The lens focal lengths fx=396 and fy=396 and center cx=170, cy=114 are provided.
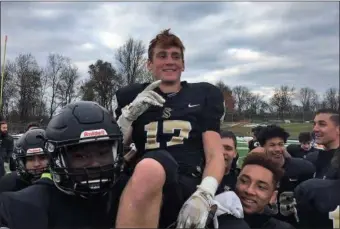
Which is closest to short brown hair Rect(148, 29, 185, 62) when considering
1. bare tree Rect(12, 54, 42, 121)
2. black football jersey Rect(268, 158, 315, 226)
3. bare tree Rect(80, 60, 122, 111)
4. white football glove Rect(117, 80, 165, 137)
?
white football glove Rect(117, 80, 165, 137)

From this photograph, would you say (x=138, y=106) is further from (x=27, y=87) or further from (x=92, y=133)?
(x=27, y=87)

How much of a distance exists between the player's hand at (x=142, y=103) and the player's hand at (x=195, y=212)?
2.31 feet

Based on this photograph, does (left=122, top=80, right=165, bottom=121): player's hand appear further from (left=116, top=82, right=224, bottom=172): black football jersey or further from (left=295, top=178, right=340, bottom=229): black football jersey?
(left=295, top=178, right=340, bottom=229): black football jersey

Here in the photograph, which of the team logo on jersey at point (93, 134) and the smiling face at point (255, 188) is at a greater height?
the team logo on jersey at point (93, 134)

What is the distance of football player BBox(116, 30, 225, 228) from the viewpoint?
1.89 metres

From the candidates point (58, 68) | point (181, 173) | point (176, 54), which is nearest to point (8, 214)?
point (181, 173)

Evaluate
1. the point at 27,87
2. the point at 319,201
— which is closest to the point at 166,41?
the point at 319,201

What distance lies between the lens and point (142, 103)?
7.99 ft

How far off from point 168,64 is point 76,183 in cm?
106

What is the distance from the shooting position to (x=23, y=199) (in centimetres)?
185

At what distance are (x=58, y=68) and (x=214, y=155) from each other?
39.8 meters

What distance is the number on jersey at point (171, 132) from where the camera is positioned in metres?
2.40

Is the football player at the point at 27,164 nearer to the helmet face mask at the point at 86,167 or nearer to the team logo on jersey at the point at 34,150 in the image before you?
the team logo on jersey at the point at 34,150

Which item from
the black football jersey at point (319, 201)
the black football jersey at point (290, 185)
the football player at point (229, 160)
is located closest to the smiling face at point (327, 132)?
the black football jersey at point (290, 185)
